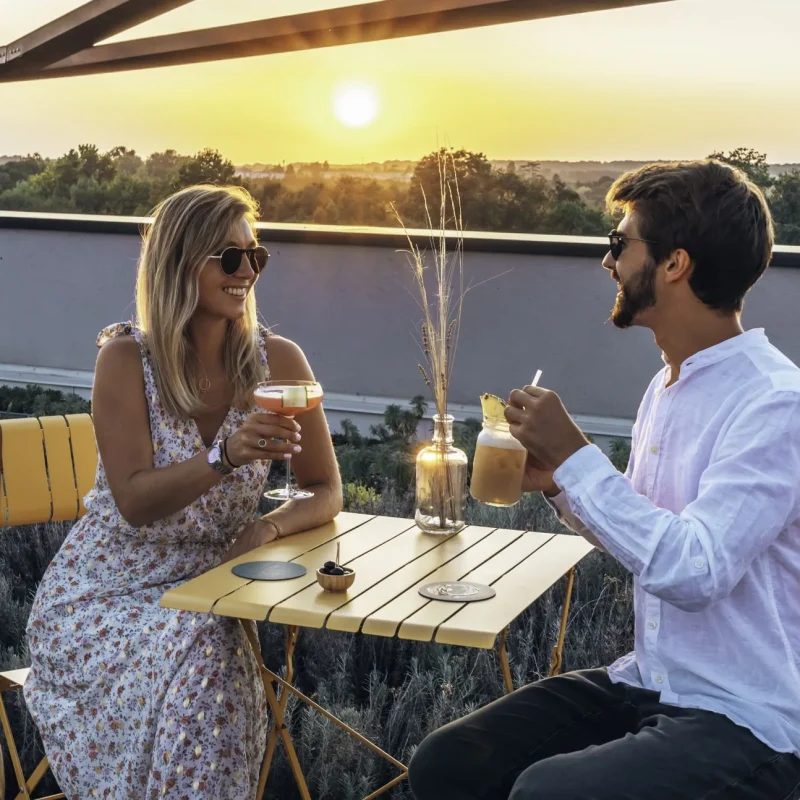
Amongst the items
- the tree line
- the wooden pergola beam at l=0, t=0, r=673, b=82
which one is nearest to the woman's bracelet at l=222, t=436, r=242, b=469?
the wooden pergola beam at l=0, t=0, r=673, b=82

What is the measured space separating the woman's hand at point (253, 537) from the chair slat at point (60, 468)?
0.81 meters

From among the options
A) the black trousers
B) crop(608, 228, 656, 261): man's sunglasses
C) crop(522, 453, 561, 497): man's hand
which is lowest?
the black trousers

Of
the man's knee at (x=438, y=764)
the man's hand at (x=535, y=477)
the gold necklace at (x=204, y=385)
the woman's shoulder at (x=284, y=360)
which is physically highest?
the woman's shoulder at (x=284, y=360)

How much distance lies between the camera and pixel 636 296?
2201 mm

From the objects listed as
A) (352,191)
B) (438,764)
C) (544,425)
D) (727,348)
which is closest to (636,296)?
(727,348)

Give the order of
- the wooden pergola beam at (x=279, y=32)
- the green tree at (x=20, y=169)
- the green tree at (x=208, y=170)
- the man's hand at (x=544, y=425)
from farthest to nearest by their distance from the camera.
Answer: the green tree at (x=20, y=169)
the green tree at (x=208, y=170)
the wooden pergola beam at (x=279, y=32)
the man's hand at (x=544, y=425)

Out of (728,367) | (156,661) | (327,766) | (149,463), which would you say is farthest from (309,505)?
(728,367)

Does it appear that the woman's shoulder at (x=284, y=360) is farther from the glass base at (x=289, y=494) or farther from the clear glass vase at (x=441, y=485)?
the clear glass vase at (x=441, y=485)

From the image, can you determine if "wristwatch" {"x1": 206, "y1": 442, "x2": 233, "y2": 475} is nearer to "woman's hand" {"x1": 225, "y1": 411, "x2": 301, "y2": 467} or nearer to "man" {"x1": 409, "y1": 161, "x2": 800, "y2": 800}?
"woman's hand" {"x1": 225, "y1": 411, "x2": 301, "y2": 467}

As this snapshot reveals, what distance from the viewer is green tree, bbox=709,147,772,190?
6801 mm

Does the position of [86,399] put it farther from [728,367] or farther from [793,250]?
[728,367]

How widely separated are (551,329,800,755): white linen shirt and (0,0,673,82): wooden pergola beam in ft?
12.5

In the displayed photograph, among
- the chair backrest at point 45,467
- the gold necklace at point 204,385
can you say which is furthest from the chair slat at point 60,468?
the gold necklace at point 204,385

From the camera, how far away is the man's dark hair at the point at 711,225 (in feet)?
6.88
